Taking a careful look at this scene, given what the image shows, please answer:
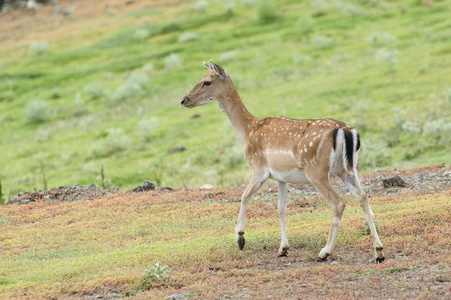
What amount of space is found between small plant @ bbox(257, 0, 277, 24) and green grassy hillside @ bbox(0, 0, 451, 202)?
0.15m

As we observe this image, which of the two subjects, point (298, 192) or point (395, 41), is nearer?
point (298, 192)

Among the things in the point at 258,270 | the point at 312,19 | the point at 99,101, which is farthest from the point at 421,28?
the point at 258,270

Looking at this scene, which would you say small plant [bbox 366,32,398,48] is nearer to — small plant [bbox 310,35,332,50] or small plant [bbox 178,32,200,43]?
small plant [bbox 310,35,332,50]

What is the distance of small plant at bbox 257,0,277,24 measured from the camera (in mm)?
69438

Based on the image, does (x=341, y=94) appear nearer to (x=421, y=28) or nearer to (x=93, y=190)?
Result: (x=421, y=28)

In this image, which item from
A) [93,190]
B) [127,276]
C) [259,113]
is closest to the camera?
[127,276]

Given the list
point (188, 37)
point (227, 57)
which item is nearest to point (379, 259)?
point (227, 57)

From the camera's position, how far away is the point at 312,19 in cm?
6606

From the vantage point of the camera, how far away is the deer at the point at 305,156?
11031 millimetres

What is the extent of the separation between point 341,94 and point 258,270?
103ft

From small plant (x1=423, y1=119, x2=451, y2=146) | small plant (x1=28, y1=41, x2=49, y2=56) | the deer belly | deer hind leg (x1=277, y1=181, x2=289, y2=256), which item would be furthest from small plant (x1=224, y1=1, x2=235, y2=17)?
the deer belly

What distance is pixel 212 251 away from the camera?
12.5 metres

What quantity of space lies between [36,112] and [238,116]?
131 ft

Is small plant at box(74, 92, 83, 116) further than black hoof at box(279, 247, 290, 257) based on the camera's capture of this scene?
Yes
